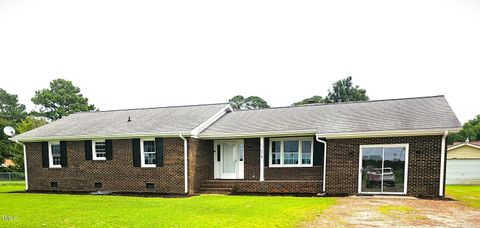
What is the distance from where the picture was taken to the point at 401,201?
9.43 metres

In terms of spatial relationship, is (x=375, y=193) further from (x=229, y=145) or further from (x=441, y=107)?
(x=229, y=145)

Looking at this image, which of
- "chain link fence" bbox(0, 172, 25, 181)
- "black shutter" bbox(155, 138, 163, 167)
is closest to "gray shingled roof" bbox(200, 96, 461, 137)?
"black shutter" bbox(155, 138, 163, 167)

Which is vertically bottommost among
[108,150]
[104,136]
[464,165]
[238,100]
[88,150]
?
[108,150]

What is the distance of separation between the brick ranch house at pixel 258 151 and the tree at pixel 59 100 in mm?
35788

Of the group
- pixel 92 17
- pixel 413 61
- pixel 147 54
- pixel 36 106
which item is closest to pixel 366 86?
pixel 413 61

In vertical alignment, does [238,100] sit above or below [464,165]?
above

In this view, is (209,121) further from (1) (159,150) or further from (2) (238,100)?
(2) (238,100)

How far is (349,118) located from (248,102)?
52.9 metres

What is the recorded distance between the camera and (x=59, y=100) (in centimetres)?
4753

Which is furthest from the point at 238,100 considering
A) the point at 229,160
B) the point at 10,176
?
the point at 229,160

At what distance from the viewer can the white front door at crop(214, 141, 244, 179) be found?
1391cm

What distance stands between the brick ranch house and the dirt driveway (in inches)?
68.2

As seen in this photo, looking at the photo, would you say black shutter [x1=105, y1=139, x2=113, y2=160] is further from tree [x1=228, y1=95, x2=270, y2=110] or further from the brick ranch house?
tree [x1=228, y1=95, x2=270, y2=110]

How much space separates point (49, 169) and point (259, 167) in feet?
36.7
